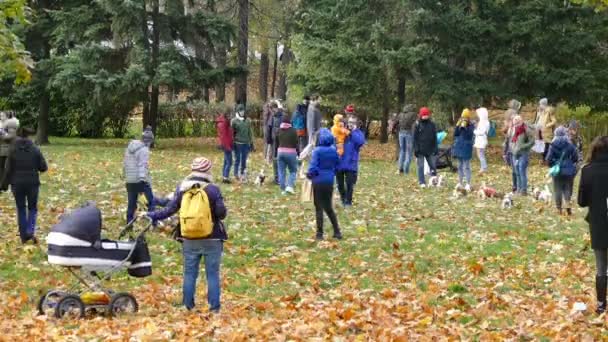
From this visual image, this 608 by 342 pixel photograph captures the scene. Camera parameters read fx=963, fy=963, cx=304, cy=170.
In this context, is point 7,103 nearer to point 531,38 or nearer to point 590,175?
point 531,38

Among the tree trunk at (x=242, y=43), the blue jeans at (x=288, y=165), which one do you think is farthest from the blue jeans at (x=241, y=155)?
the tree trunk at (x=242, y=43)

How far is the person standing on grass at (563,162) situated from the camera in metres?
17.2

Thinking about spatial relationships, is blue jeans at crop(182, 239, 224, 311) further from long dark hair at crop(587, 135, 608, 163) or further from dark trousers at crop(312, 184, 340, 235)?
dark trousers at crop(312, 184, 340, 235)

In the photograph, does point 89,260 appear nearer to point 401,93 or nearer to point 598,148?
point 598,148

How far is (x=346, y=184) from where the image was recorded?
59.3 feet

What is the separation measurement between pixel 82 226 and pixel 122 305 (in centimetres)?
93

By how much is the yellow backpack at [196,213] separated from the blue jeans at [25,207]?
5.11m

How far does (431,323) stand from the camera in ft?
30.0

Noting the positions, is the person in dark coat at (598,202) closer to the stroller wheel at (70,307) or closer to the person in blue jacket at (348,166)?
the stroller wheel at (70,307)

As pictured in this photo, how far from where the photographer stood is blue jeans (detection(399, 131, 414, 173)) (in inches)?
1003

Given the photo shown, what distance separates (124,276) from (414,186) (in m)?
12.0

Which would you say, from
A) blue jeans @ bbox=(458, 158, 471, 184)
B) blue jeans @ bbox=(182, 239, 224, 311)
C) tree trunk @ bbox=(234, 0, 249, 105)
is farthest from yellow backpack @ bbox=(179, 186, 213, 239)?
tree trunk @ bbox=(234, 0, 249, 105)

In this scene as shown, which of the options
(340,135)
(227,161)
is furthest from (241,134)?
(340,135)

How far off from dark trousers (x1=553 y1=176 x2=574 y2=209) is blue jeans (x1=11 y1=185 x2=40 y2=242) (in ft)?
30.9
